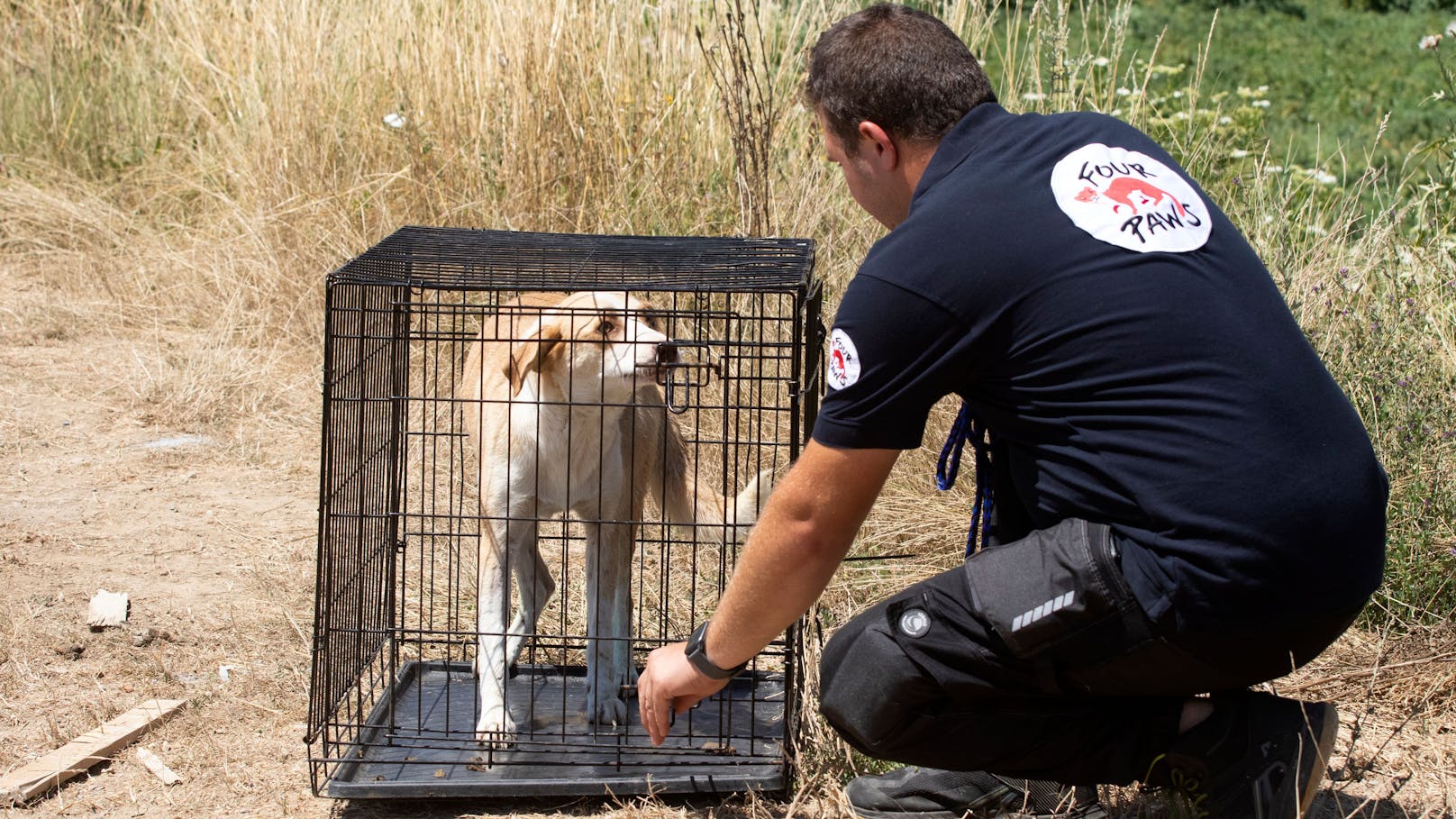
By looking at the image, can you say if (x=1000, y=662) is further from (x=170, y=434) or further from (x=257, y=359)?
(x=257, y=359)

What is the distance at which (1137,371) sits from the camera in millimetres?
2119

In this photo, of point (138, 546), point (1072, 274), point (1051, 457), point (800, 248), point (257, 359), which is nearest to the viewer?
point (1072, 274)

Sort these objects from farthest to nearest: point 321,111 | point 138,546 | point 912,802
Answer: point 321,111
point 138,546
point 912,802

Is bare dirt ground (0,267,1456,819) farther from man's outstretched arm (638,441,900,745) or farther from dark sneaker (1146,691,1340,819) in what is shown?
man's outstretched arm (638,441,900,745)

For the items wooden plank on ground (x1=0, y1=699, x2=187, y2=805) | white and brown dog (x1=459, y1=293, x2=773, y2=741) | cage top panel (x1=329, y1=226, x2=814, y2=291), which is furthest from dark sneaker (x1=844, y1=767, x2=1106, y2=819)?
wooden plank on ground (x1=0, y1=699, x2=187, y2=805)

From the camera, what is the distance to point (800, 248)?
11.4 feet

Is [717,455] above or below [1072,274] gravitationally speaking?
below

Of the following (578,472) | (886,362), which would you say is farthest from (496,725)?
(886,362)

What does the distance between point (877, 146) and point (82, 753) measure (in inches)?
90.5

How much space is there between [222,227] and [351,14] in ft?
4.31

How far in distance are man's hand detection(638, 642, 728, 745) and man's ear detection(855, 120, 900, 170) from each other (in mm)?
966

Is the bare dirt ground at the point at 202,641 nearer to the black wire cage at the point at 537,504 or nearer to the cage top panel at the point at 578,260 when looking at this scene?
the black wire cage at the point at 537,504

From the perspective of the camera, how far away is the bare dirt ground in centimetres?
298

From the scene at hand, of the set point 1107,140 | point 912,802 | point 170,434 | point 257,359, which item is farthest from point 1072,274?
point 257,359
